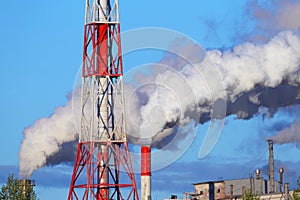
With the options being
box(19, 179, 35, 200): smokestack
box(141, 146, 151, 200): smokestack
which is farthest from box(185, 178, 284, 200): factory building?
box(19, 179, 35, 200): smokestack

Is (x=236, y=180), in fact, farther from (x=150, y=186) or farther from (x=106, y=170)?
(x=106, y=170)

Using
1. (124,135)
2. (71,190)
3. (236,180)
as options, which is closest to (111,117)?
(124,135)

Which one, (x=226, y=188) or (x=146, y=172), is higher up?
(x=226, y=188)

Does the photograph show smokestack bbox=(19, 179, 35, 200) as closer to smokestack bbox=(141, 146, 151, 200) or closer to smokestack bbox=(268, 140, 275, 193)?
smokestack bbox=(141, 146, 151, 200)

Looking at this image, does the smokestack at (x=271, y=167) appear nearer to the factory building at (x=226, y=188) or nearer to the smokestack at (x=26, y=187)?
the factory building at (x=226, y=188)

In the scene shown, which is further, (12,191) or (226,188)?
(226,188)

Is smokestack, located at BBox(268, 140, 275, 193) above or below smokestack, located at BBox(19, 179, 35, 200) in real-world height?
above

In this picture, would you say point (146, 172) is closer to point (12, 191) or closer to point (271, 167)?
point (12, 191)

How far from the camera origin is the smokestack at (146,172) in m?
61.4

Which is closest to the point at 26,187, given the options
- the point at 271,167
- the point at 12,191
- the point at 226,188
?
the point at 12,191

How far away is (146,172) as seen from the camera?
202 feet

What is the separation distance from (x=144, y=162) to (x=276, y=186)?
2102 cm

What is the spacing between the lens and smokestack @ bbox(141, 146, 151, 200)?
6138 centimetres

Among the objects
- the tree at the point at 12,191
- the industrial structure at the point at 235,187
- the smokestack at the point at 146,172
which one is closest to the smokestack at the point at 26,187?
the tree at the point at 12,191
